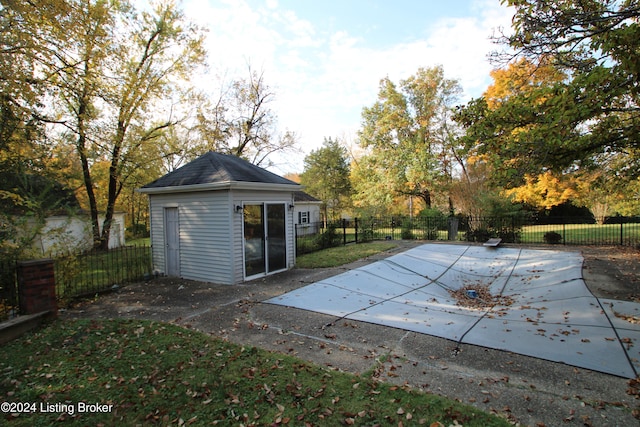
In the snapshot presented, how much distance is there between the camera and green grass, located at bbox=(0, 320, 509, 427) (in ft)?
9.69

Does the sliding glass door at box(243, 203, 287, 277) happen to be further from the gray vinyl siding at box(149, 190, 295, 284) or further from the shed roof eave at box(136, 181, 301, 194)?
the shed roof eave at box(136, 181, 301, 194)

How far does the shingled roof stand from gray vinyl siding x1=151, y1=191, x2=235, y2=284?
32 cm

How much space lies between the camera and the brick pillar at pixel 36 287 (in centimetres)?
528

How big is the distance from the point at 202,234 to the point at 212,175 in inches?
64.7

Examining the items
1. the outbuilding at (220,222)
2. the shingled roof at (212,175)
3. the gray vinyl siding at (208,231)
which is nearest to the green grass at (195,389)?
the gray vinyl siding at (208,231)

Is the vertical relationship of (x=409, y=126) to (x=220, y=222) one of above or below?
Result: above

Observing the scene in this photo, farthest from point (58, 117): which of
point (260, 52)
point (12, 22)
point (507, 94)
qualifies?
point (507, 94)

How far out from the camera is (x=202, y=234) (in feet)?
29.0

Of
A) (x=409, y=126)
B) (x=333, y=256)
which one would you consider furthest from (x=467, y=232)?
(x=409, y=126)

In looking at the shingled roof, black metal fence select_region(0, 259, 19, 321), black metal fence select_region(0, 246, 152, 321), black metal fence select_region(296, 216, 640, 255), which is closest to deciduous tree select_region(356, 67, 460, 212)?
black metal fence select_region(296, 216, 640, 255)

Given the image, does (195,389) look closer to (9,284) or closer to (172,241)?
(9,284)

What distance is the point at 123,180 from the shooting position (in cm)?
1762

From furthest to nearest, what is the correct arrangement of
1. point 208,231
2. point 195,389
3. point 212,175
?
point 212,175 < point 208,231 < point 195,389

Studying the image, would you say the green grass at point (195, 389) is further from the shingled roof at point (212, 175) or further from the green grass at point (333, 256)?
the green grass at point (333, 256)
